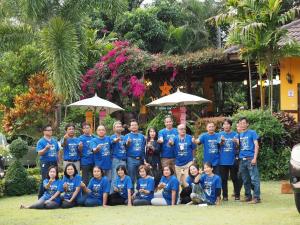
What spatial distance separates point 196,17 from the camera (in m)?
32.6

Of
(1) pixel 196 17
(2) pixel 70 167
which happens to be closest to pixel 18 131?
(2) pixel 70 167

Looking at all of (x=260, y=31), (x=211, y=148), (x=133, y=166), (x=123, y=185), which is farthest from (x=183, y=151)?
(x=260, y=31)

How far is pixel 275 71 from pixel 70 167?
31.5 feet

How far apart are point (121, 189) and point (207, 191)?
163 cm

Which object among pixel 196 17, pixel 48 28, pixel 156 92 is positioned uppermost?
pixel 196 17

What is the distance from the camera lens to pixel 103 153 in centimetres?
1197

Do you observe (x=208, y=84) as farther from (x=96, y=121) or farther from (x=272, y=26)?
(x=272, y=26)

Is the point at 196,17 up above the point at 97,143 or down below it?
above

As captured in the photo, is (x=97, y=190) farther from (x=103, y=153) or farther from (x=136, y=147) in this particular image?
(x=136, y=147)

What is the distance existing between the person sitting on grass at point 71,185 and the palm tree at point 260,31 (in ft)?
19.7

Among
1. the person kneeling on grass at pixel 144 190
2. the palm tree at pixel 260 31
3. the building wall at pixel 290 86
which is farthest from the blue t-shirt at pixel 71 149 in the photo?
the building wall at pixel 290 86

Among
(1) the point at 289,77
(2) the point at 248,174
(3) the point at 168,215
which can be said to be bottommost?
(3) the point at 168,215

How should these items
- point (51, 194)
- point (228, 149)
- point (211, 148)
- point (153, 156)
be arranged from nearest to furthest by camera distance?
point (51, 194)
point (228, 149)
point (211, 148)
point (153, 156)

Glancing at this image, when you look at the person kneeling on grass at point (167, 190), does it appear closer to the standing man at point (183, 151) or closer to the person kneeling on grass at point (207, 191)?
the person kneeling on grass at point (207, 191)
